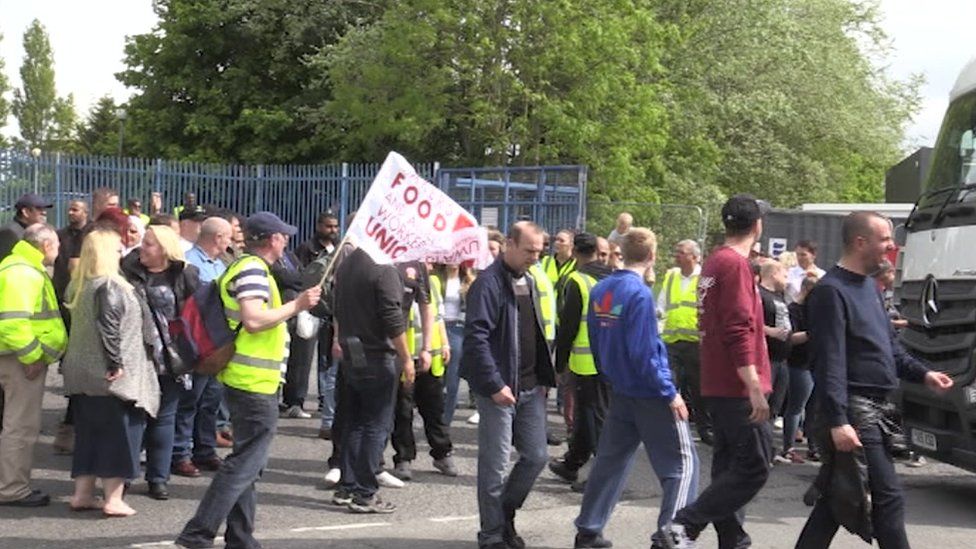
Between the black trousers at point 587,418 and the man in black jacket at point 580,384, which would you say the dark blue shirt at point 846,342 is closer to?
the man in black jacket at point 580,384

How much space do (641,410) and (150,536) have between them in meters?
3.00

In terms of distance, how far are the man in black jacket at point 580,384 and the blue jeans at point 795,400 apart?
2.53 m

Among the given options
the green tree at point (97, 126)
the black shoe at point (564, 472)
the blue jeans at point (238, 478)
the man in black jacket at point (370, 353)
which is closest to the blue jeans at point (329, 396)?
the black shoe at point (564, 472)

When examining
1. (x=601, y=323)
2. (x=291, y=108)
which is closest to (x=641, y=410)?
(x=601, y=323)

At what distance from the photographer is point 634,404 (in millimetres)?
8055

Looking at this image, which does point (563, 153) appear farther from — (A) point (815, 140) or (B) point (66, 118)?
(B) point (66, 118)

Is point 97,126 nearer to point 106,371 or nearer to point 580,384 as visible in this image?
point 580,384

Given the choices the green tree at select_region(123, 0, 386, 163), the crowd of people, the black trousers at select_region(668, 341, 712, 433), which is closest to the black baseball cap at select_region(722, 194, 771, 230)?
the crowd of people

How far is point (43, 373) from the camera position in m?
9.12

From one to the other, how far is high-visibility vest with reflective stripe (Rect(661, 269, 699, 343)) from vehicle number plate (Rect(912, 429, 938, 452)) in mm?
2314

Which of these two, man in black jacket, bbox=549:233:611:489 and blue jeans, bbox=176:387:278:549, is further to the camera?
man in black jacket, bbox=549:233:611:489

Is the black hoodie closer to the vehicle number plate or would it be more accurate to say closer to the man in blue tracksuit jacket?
the man in blue tracksuit jacket

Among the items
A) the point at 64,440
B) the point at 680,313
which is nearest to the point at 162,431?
the point at 64,440

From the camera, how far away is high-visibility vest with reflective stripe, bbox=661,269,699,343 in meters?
12.4
